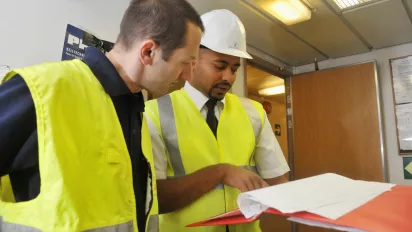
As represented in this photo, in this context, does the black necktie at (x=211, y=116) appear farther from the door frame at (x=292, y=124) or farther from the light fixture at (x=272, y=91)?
the light fixture at (x=272, y=91)

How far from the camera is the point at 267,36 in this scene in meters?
2.31

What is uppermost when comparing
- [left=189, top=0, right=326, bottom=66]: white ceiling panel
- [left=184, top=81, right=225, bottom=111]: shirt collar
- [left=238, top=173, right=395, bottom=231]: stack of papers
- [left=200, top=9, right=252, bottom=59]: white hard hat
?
[left=189, top=0, right=326, bottom=66]: white ceiling panel

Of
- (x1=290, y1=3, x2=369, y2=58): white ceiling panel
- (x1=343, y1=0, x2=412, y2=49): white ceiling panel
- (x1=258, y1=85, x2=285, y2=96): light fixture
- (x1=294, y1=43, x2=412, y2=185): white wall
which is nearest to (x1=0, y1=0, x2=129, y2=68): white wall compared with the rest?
(x1=290, y1=3, x2=369, y2=58): white ceiling panel

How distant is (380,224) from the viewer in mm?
392

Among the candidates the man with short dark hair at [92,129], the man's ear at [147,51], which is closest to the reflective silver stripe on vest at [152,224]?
the man with short dark hair at [92,129]

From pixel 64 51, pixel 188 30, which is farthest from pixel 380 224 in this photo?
pixel 64 51

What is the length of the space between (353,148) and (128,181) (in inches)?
95.8

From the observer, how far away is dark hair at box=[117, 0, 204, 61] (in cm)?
66

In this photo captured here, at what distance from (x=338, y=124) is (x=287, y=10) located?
1275 millimetres

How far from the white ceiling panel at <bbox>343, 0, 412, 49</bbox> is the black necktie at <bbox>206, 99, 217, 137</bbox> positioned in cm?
142

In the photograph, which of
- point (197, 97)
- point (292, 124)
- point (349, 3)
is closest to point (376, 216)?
point (197, 97)

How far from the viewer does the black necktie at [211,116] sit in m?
1.06

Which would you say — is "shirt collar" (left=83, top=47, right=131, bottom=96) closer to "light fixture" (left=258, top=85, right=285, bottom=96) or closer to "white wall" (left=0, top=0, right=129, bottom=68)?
"white wall" (left=0, top=0, right=129, bottom=68)

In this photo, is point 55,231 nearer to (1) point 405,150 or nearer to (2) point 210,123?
(2) point 210,123
